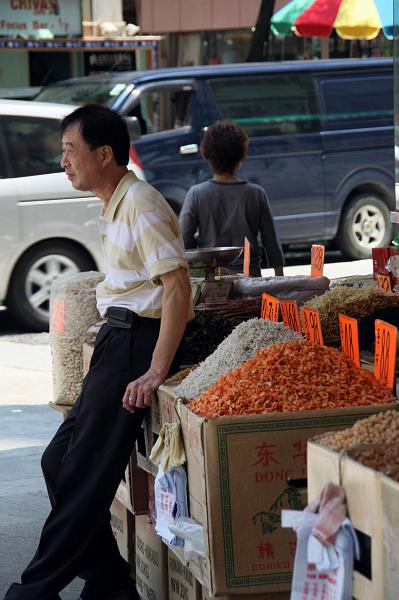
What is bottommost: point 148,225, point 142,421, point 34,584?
point 34,584

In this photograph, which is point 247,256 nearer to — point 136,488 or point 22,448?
point 22,448

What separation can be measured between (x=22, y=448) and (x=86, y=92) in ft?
19.3

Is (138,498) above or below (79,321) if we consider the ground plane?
below

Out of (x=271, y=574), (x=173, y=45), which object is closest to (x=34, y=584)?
(x=271, y=574)

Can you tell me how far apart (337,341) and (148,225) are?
96 centimetres

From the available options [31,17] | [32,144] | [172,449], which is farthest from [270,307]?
[31,17]

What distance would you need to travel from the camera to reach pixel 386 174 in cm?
1253

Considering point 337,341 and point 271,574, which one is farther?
point 337,341

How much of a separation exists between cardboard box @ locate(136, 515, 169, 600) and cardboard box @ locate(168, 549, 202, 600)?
0.17 ft

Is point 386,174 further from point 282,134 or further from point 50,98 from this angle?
point 50,98

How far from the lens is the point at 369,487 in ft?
8.26

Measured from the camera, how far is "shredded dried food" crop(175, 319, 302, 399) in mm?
3740

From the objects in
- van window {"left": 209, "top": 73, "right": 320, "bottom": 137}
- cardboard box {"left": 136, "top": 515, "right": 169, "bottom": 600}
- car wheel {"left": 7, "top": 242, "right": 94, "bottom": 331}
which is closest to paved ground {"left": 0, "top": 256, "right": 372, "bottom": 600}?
car wheel {"left": 7, "top": 242, "right": 94, "bottom": 331}

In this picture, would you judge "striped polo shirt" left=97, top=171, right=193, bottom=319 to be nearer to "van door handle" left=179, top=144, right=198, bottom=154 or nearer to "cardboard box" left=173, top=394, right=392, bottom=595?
"cardboard box" left=173, top=394, right=392, bottom=595
